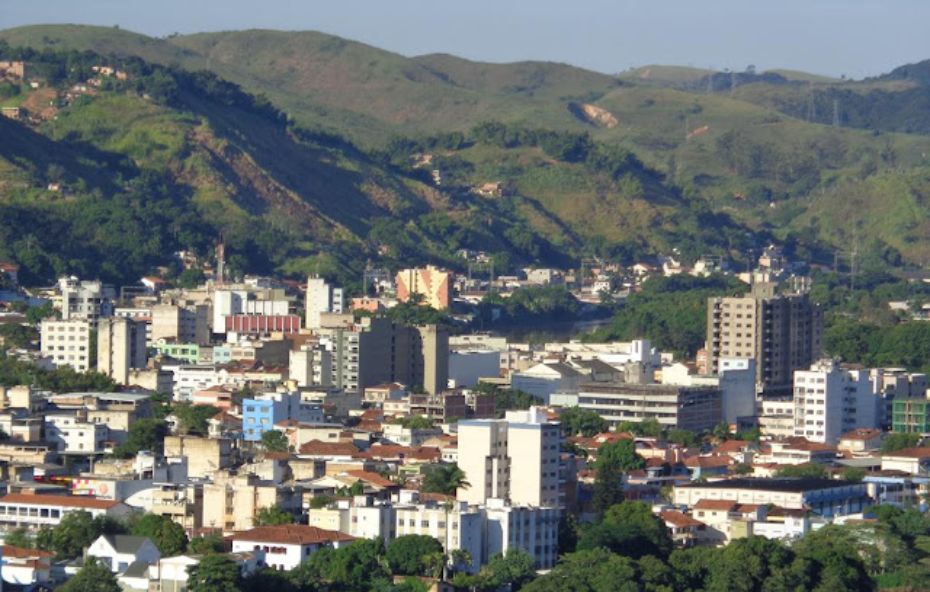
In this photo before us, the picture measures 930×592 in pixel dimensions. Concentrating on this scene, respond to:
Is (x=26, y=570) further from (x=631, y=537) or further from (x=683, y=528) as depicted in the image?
(x=683, y=528)

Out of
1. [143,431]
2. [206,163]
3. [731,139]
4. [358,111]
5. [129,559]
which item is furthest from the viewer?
[358,111]

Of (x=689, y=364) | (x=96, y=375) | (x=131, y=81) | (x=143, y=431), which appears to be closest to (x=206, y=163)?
(x=131, y=81)

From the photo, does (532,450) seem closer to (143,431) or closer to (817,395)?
(143,431)

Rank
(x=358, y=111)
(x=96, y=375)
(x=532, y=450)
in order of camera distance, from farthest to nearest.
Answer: (x=358, y=111) → (x=96, y=375) → (x=532, y=450)

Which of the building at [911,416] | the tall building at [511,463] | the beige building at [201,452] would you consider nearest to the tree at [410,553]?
the tall building at [511,463]

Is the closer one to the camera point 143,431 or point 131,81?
point 143,431

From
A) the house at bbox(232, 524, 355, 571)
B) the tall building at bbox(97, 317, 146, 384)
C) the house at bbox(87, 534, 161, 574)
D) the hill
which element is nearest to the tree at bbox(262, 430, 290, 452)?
the house at bbox(232, 524, 355, 571)
